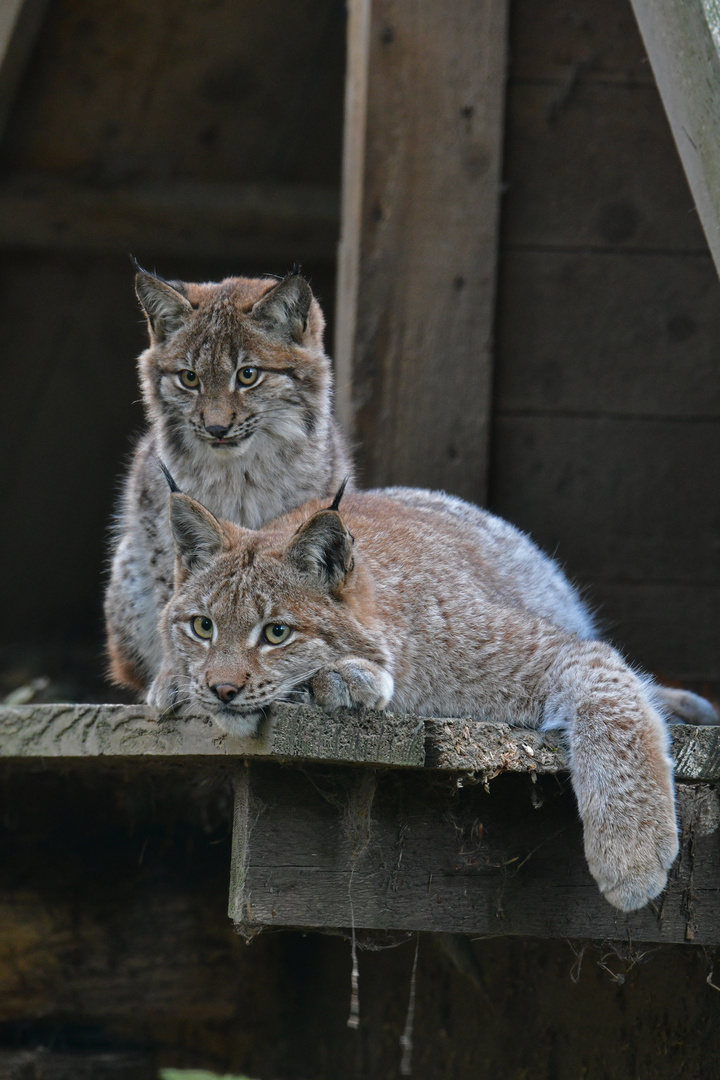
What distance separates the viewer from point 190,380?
152 inches

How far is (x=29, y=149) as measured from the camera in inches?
273

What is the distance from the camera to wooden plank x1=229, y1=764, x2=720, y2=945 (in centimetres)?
276

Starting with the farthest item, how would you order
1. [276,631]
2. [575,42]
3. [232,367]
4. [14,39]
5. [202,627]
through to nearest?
[14,39]
[575,42]
[232,367]
[202,627]
[276,631]

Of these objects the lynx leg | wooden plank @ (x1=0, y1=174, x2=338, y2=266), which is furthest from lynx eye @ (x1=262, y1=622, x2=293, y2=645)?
wooden plank @ (x1=0, y1=174, x2=338, y2=266)

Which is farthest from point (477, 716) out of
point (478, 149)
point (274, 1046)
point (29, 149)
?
point (29, 149)

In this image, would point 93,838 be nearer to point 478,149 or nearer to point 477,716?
point 477,716

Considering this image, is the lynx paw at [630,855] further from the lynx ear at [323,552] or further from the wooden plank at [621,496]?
the wooden plank at [621,496]

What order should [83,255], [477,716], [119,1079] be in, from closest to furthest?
[477,716]
[119,1079]
[83,255]

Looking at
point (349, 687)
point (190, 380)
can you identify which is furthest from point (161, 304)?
point (349, 687)

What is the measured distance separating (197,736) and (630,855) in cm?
99

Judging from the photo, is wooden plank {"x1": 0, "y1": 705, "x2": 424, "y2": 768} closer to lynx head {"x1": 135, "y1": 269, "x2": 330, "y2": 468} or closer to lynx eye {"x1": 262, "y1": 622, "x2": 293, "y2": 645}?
lynx eye {"x1": 262, "y1": 622, "x2": 293, "y2": 645}

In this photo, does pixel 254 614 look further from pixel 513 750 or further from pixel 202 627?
pixel 513 750

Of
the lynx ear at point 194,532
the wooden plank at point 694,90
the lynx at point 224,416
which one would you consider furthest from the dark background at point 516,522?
the wooden plank at point 694,90

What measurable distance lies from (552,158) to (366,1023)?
326 centimetres
